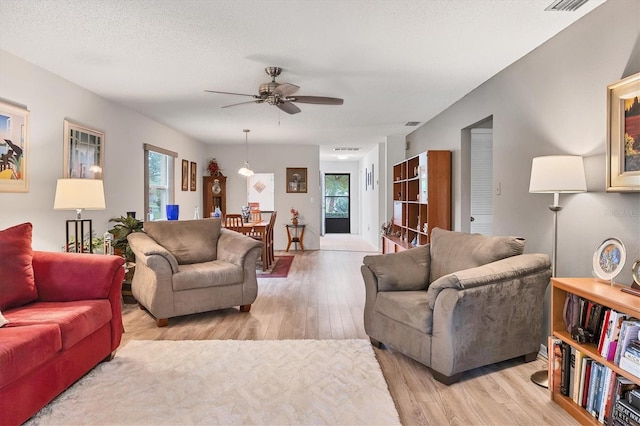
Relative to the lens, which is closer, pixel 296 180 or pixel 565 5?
pixel 565 5

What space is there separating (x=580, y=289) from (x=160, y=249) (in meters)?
3.20

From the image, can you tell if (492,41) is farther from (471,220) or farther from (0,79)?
(0,79)

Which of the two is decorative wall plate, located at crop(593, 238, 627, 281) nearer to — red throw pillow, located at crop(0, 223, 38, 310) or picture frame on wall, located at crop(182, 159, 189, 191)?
red throw pillow, located at crop(0, 223, 38, 310)

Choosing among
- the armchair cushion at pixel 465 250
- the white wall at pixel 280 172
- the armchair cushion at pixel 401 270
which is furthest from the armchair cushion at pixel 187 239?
the white wall at pixel 280 172

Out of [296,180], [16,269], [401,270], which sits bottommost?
[401,270]

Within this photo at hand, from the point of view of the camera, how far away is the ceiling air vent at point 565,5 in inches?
93.6

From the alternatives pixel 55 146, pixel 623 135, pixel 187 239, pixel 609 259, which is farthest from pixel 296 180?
pixel 609 259

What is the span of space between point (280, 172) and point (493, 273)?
682 centimetres

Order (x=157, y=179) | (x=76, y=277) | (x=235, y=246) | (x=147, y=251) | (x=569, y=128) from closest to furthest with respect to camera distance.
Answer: (x=76, y=277), (x=569, y=128), (x=147, y=251), (x=235, y=246), (x=157, y=179)

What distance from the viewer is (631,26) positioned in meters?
2.21

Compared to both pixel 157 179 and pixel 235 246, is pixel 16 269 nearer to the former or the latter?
pixel 235 246

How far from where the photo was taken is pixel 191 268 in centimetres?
378

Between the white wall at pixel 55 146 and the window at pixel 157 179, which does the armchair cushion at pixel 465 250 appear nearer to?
the white wall at pixel 55 146

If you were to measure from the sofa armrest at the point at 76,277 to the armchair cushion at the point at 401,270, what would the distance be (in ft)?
6.07
